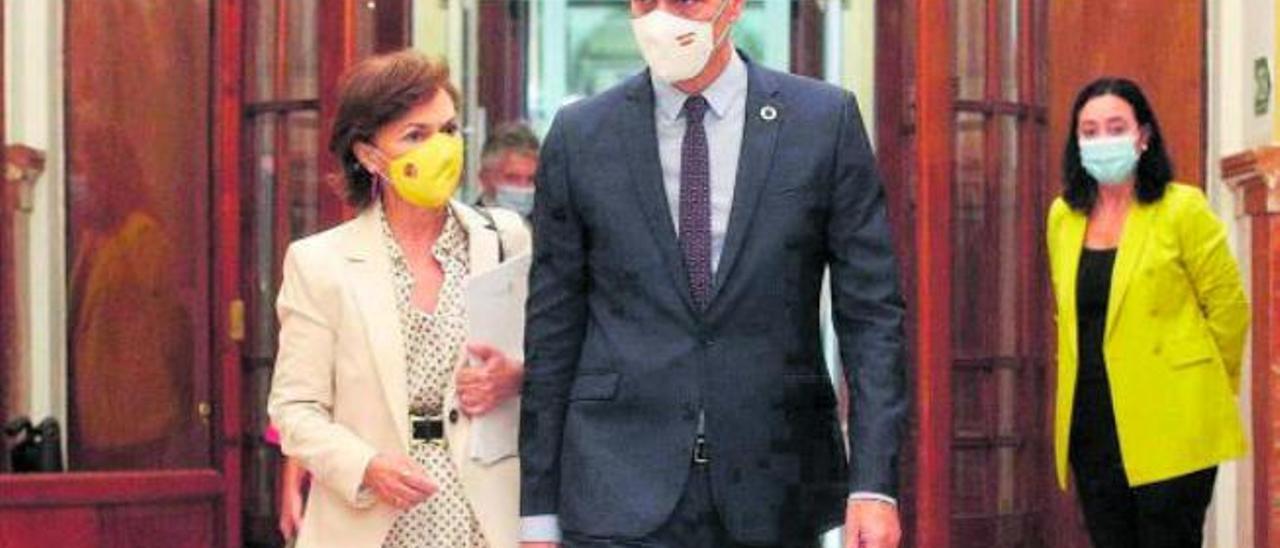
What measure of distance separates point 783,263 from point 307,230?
3.61 metres

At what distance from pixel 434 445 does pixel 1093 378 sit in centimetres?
227

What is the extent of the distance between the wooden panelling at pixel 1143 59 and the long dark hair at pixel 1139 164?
4.73 feet

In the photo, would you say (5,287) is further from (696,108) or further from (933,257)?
(696,108)

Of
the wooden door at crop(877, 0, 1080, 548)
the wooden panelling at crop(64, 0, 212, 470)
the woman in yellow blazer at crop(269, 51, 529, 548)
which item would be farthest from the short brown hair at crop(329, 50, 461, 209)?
the wooden panelling at crop(64, 0, 212, 470)

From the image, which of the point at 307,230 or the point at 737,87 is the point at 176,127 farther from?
the point at 737,87

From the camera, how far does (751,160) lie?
317 centimetres

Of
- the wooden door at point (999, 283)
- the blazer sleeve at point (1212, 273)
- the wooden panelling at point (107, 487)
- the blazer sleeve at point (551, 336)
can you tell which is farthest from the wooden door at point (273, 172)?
the blazer sleeve at point (551, 336)

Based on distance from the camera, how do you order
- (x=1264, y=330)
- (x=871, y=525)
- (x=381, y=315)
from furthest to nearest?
(x=1264, y=330) < (x=381, y=315) < (x=871, y=525)

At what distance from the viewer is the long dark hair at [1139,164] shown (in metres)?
5.38

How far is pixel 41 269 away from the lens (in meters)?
6.93

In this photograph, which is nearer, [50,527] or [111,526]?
[50,527]

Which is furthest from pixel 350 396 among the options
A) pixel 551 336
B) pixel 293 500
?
pixel 551 336

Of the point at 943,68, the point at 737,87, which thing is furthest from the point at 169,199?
the point at 737,87

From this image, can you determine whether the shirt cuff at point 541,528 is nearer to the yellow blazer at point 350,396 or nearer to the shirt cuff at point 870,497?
the yellow blazer at point 350,396
